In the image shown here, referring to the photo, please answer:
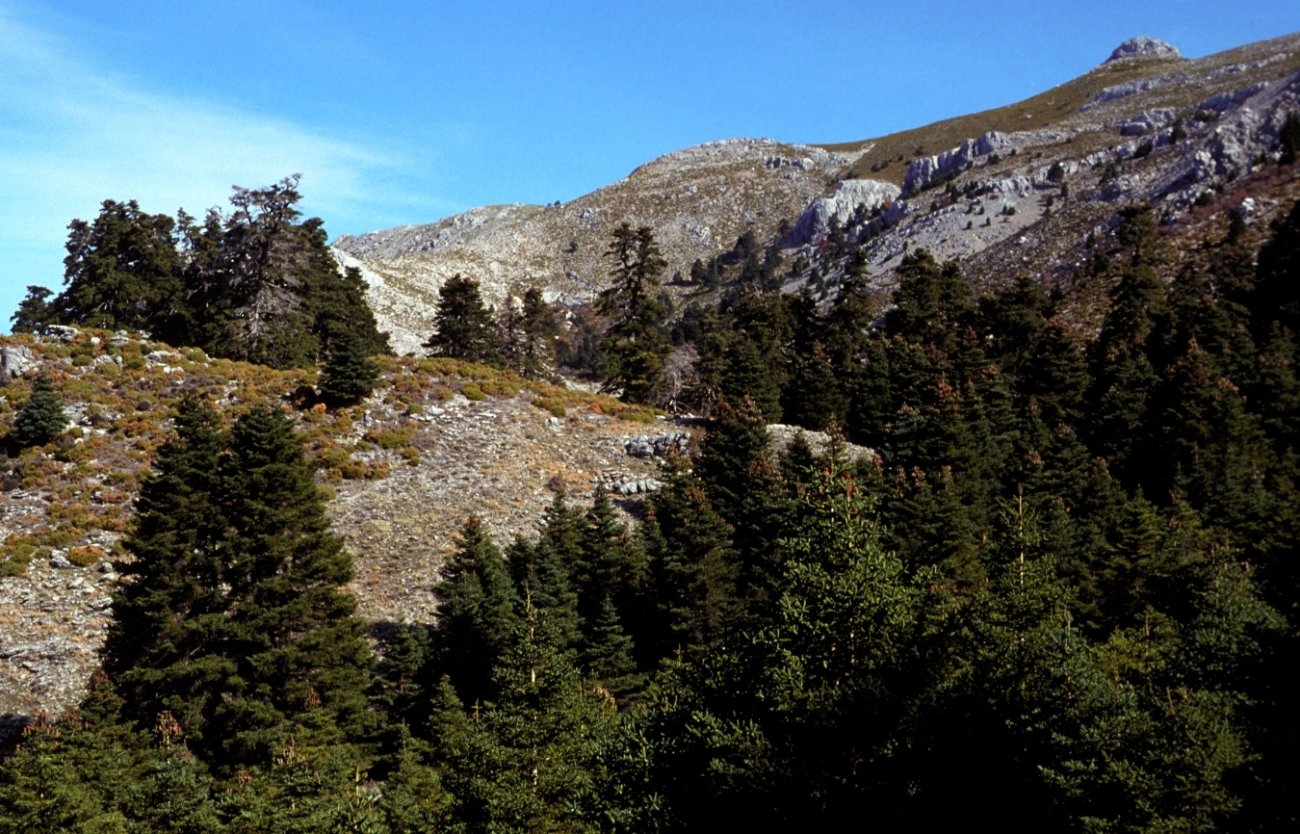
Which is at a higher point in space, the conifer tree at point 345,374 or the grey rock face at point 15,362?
the grey rock face at point 15,362

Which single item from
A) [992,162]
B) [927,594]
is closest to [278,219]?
[927,594]

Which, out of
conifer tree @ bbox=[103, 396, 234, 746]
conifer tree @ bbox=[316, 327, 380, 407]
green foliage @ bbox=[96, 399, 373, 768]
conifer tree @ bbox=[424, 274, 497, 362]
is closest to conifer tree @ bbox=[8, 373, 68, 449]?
conifer tree @ bbox=[316, 327, 380, 407]

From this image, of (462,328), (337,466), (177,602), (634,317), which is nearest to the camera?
(177,602)

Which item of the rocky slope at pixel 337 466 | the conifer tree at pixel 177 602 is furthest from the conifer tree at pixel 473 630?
the conifer tree at pixel 177 602

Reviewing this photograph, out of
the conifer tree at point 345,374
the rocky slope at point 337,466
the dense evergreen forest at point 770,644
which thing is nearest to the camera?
the dense evergreen forest at point 770,644

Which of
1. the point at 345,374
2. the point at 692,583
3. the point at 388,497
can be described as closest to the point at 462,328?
the point at 345,374

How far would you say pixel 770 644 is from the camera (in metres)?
14.4

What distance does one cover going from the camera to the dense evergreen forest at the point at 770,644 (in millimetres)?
13930

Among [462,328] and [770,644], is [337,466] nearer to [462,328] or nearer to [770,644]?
[462,328]

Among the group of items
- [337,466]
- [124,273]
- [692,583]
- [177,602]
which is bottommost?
[692,583]

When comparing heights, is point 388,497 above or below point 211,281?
below

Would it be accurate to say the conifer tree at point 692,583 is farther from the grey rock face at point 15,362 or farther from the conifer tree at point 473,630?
the grey rock face at point 15,362

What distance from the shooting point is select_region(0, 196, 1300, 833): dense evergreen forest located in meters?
13.9

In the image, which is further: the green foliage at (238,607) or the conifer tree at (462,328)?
the conifer tree at (462,328)
